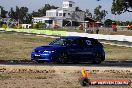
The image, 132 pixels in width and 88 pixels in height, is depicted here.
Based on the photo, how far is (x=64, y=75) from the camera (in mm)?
16688

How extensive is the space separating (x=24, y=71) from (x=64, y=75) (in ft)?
5.93

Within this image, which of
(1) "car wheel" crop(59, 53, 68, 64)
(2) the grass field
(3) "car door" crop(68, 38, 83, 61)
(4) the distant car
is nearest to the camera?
(4) the distant car

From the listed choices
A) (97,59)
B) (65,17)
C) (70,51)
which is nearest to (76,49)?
(70,51)

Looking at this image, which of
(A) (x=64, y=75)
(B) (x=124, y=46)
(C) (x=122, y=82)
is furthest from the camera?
(B) (x=124, y=46)

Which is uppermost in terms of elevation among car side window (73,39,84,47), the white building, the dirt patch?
car side window (73,39,84,47)

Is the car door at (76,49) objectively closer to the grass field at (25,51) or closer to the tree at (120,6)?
the grass field at (25,51)

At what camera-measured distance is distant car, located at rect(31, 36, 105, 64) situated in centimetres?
2239

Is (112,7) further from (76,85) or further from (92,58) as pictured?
(76,85)

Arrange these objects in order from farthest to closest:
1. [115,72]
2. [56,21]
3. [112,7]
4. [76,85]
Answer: [56,21], [112,7], [115,72], [76,85]

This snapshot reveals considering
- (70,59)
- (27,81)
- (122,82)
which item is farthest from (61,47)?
(122,82)

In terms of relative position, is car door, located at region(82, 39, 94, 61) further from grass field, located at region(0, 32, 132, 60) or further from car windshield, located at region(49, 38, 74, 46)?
grass field, located at region(0, 32, 132, 60)

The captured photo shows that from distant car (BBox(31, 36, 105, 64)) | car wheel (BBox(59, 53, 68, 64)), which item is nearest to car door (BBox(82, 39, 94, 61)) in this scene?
distant car (BBox(31, 36, 105, 64))

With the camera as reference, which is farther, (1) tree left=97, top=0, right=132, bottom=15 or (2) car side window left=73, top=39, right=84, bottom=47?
(1) tree left=97, top=0, right=132, bottom=15

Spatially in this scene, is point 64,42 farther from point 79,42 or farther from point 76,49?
point 79,42
